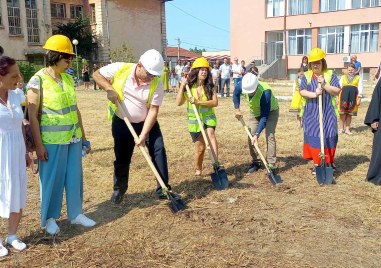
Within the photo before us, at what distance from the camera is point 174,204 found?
4211 millimetres

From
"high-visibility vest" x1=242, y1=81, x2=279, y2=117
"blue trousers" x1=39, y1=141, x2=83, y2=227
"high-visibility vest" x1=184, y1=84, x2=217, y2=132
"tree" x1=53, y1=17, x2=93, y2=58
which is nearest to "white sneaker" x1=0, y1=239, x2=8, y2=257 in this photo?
"blue trousers" x1=39, y1=141, x2=83, y2=227

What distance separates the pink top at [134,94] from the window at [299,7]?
32.3 m

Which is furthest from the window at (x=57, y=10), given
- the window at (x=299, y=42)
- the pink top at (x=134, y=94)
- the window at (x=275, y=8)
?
the pink top at (x=134, y=94)

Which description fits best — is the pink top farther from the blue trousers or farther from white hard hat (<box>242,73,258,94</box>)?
white hard hat (<box>242,73,258,94</box>)

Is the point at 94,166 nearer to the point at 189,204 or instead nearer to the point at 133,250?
the point at 189,204

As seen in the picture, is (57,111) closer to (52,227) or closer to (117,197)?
(52,227)

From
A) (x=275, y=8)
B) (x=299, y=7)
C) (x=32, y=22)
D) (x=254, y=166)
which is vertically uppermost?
(x=275, y=8)

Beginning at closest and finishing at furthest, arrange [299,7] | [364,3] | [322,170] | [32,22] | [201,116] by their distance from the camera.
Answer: [322,170]
[201,116]
[32,22]
[364,3]
[299,7]

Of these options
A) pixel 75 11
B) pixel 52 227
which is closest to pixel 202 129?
pixel 52 227

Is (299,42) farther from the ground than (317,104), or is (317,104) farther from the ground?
(299,42)

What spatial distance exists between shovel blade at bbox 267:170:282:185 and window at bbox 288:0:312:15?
31.2m

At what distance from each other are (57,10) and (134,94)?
33.9 meters

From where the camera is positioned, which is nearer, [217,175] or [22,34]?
[217,175]

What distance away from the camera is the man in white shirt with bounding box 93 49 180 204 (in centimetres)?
402
